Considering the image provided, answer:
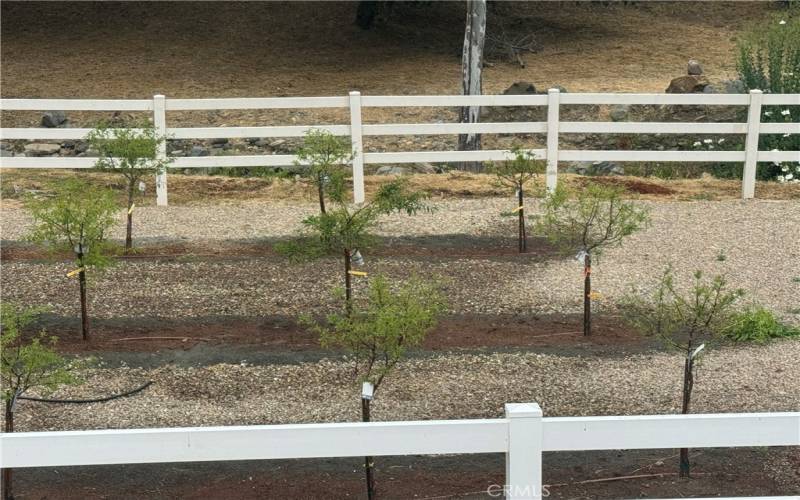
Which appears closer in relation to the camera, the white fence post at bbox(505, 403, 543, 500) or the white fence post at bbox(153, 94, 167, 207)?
the white fence post at bbox(505, 403, 543, 500)

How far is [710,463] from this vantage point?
22.7 feet

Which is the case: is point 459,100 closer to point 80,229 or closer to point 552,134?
point 552,134

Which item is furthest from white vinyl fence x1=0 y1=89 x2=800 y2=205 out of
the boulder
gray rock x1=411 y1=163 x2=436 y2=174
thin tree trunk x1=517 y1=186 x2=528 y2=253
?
the boulder

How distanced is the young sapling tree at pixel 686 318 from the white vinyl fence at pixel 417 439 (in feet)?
5.18

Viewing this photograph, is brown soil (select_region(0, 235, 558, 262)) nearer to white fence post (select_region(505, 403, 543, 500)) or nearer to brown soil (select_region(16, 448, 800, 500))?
brown soil (select_region(16, 448, 800, 500))

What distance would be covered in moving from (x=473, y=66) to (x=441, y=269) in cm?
764

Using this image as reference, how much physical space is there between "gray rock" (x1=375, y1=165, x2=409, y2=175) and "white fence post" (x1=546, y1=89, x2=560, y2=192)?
278 cm

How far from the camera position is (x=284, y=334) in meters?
9.11

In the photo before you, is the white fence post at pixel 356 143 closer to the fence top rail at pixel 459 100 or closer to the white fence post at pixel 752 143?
the fence top rail at pixel 459 100

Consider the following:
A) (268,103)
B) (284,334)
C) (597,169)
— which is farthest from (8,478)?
(597,169)

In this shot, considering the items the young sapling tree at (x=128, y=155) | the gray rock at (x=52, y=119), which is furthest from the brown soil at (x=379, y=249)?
the gray rock at (x=52, y=119)

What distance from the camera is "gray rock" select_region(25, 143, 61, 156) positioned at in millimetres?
17938

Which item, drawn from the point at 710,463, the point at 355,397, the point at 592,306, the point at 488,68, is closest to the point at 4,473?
the point at 355,397

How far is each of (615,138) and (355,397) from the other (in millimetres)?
12104
